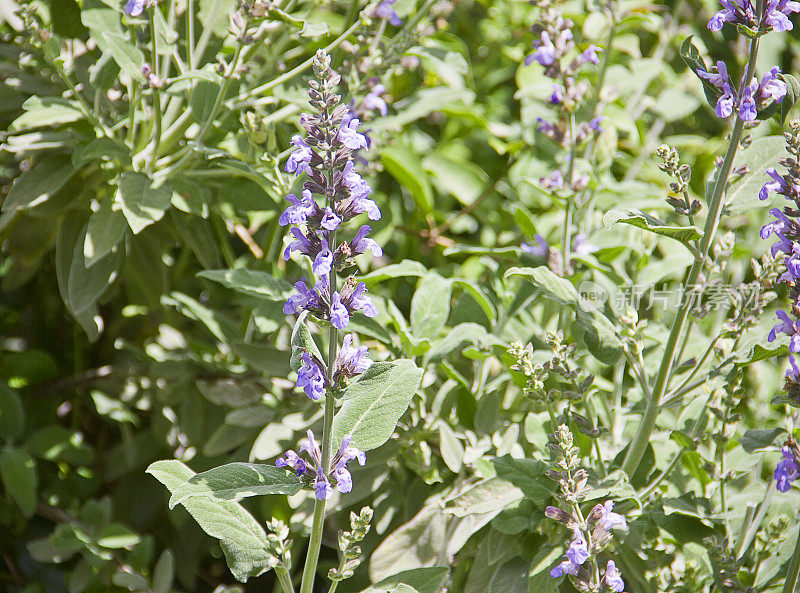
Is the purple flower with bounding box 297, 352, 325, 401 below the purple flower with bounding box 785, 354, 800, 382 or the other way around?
below

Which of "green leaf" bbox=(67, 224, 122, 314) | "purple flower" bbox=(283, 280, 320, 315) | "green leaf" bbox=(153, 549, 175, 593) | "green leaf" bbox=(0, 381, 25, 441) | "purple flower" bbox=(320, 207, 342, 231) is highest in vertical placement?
"purple flower" bbox=(320, 207, 342, 231)

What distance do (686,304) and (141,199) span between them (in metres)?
0.87

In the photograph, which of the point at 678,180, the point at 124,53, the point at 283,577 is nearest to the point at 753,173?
the point at 678,180

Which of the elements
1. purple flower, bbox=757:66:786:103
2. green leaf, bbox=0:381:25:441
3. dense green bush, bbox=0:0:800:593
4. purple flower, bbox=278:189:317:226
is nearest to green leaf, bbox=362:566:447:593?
dense green bush, bbox=0:0:800:593

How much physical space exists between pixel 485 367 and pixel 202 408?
0.59m

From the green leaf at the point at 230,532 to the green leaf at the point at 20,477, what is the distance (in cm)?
57

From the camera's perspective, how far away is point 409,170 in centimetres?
157

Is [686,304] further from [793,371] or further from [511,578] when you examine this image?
[511,578]

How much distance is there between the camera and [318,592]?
1572mm

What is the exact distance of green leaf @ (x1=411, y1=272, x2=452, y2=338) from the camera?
122cm

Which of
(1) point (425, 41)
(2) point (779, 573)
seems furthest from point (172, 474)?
(1) point (425, 41)

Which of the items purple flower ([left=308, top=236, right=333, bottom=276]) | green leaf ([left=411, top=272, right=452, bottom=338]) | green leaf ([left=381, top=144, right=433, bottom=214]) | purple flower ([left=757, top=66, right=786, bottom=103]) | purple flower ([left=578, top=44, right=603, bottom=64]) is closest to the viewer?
purple flower ([left=308, top=236, right=333, bottom=276])

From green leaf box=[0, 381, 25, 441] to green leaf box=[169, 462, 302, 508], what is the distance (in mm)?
759

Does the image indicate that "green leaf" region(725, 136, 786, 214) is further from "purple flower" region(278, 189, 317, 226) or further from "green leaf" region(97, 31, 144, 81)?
"green leaf" region(97, 31, 144, 81)
